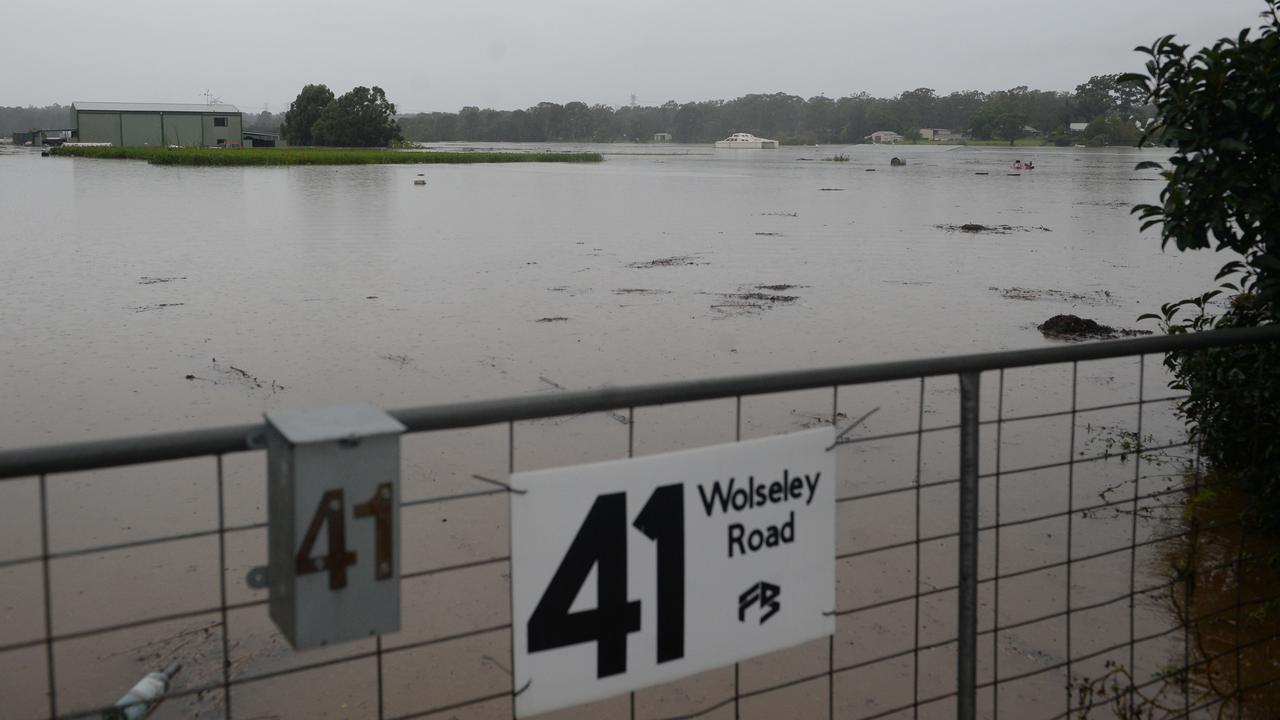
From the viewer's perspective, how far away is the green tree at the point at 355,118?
274 feet

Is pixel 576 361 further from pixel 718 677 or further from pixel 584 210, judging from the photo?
pixel 584 210

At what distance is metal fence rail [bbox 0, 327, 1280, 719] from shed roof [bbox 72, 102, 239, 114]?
286ft

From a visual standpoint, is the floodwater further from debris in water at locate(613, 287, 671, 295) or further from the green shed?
the green shed

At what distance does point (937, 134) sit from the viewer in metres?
145

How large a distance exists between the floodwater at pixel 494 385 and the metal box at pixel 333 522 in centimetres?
27

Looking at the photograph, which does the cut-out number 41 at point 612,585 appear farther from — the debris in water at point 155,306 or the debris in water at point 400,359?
the debris in water at point 155,306

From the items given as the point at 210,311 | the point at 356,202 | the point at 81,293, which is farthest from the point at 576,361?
the point at 356,202

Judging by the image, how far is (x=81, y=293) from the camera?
1335cm

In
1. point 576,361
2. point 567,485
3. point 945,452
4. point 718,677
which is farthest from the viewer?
point 576,361

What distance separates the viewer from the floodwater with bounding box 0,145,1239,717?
4.35m

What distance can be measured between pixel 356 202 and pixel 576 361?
2002cm

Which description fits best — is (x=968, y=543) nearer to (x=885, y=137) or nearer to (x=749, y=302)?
(x=749, y=302)

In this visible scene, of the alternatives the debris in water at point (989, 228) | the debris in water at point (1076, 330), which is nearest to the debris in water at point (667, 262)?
the debris in water at point (1076, 330)

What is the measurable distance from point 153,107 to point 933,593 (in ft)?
307
